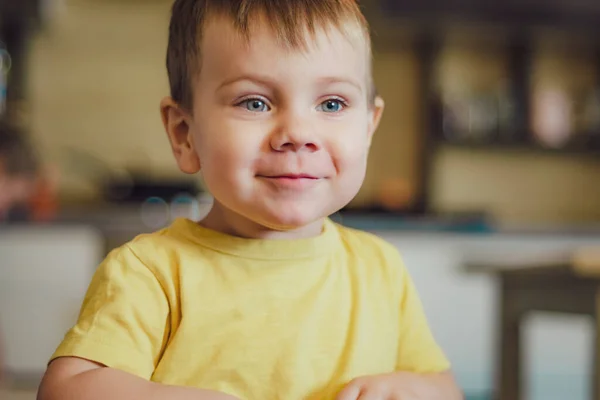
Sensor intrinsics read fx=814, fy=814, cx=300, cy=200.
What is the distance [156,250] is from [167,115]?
0.14 metres

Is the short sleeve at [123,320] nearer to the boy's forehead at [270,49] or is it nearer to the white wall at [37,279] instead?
the boy's forehead at [270,49]

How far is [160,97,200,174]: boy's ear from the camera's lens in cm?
75

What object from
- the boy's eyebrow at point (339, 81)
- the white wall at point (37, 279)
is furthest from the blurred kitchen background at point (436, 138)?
the boy's eyebrow at point (339, 81)

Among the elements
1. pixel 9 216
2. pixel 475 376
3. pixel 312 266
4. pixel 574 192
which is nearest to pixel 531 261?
pixel 312 266

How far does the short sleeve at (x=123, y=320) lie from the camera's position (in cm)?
65

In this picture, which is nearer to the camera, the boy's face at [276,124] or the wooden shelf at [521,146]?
the boy's face at [276,124]

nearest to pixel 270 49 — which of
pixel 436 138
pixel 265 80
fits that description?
pixel 265 80

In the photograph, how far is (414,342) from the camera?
2.60 feet

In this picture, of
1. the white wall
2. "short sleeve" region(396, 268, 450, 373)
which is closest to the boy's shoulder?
"short sleeve" region(396, 268, 450, 373)

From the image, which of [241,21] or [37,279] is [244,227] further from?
[37,279]

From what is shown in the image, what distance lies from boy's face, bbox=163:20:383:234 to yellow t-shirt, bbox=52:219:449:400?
0.16 feet

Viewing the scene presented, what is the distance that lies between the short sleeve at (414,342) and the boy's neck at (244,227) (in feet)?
0.37

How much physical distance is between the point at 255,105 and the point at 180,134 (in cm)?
11

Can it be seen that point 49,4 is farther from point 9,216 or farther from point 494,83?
point 494,83
